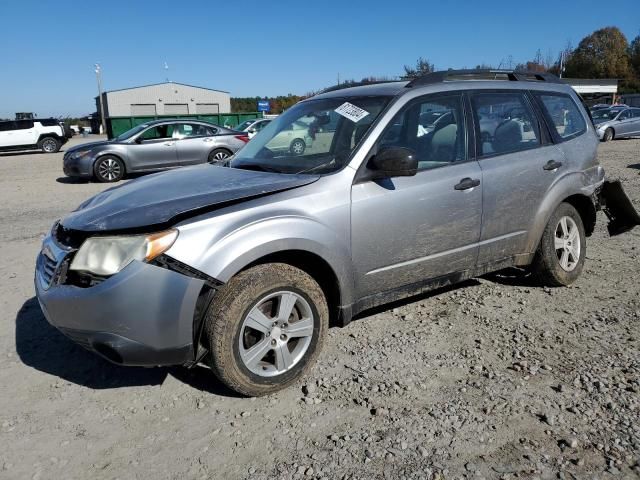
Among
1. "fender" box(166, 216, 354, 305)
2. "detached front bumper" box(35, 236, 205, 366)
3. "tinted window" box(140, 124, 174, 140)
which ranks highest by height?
"tinted window" box(140, 124, 174, 140)

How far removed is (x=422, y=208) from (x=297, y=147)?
1044 millimetres

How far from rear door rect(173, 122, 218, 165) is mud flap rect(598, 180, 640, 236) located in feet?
33.8

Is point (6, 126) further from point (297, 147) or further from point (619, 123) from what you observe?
point (619, 123)

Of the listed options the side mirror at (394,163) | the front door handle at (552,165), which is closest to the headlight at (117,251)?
the side mirror at (394,163)

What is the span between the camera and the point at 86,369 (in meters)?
3.53

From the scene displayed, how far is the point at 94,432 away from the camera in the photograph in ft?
9.35

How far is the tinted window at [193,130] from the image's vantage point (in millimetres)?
13781

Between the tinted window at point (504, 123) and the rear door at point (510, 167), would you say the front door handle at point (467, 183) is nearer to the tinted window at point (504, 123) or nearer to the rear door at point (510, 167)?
the rear door at point (510, 167)

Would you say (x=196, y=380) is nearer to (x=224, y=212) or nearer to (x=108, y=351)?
(x=108, y=351)

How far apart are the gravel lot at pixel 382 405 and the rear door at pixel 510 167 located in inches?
24.8

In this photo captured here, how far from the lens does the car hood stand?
2.87 meters

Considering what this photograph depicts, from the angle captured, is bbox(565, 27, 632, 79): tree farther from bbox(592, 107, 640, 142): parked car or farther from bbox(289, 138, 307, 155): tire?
bbox(289, 138, 307, 155): tire

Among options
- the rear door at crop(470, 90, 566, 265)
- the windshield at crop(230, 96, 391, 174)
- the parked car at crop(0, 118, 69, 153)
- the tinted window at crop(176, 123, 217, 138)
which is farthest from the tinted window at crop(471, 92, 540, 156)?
the parked car at crop(0, 118, 69, 153)

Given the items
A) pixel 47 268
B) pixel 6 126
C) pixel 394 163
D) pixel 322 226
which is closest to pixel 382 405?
pixel 322 226
